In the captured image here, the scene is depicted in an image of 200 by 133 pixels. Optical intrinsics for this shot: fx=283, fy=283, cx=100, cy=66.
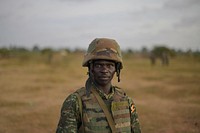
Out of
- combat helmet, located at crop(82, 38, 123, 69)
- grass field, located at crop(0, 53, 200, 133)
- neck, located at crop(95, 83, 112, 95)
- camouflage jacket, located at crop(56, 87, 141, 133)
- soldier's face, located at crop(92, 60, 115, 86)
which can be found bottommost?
grass field, located at crop(0, 53, 200, 133)

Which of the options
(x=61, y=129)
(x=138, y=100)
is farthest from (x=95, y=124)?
(x=138, y=100)

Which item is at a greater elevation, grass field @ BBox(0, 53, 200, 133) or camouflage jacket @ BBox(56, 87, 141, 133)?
camouflage jacket @ BBox(56, 87, 141, 133)

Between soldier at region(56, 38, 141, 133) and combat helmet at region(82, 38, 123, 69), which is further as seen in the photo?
combat helmet at region(82, 38, 123, 69)

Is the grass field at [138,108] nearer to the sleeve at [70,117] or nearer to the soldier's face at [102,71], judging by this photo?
the soldier's face at [102,71]

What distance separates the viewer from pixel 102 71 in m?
2.49

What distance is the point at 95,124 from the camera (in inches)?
93.7

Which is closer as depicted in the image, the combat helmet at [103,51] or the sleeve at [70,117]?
the sleeve at [70,117]

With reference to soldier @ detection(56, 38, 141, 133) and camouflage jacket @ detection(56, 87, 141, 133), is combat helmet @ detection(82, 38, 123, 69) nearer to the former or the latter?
soldier @ detection(56, 38, 141, 133)

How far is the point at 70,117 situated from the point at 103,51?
25.5 inches

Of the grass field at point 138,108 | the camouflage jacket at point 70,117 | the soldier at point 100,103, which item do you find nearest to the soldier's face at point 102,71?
the soldier at point 100,103

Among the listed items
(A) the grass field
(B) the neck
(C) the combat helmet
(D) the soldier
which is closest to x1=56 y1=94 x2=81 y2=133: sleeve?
(D) the soldier

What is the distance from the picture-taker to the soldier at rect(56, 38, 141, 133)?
7.66ft

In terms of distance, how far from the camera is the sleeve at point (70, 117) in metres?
2.29

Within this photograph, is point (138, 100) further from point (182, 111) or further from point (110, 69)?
point (110, 69)
